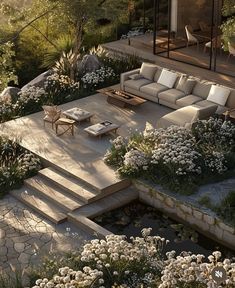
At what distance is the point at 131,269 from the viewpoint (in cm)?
904

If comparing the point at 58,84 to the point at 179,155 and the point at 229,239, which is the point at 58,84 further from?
the point at 229,239

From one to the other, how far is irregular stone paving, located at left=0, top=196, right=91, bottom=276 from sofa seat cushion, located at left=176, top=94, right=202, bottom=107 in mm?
5244

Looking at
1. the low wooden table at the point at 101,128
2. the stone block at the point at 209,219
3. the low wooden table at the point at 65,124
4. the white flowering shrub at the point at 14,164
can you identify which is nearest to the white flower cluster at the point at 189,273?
the stone block at the point at 209,219

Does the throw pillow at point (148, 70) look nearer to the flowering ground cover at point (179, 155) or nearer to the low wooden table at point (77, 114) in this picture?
the low wooden table at point (77, 114)

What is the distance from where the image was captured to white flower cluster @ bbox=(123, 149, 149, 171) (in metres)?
12.3

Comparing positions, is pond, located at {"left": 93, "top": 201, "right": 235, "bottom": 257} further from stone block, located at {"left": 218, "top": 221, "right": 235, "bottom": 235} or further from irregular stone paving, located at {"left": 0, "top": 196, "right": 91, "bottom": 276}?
irregular stone paving, located at {"left": 0, "top": 196, "right": 91, "bottom": 276}

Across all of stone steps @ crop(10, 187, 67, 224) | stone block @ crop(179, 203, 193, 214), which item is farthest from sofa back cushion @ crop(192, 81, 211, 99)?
stone steps @ crop(10, 187, 67, 224)

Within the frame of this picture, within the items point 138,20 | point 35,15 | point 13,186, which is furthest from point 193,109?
point 138,20

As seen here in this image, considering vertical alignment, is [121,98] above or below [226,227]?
above

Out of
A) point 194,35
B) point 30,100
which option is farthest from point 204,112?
point 194,35

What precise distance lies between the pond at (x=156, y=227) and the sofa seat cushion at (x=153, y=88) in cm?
453

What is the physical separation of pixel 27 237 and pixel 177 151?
362 centimetres

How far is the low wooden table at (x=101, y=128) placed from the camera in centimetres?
1392

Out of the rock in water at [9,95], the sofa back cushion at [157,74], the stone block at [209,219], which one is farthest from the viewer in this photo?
the sofa back cushion at [157,74]
